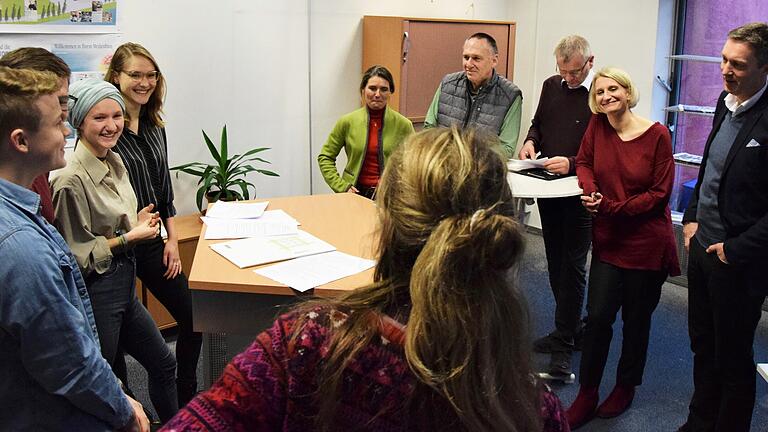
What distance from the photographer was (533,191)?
312 cm

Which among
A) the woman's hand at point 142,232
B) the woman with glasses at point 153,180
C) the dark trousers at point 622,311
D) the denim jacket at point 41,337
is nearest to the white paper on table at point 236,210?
the woman with glasses at point 153,180

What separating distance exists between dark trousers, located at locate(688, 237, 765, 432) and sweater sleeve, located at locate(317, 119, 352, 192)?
1771mm

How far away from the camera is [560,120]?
3.68 metres

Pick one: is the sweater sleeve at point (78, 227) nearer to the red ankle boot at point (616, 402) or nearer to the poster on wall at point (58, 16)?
the poster on wall at point (58, 16)

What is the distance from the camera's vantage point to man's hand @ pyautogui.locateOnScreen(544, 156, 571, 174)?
3.45 meters

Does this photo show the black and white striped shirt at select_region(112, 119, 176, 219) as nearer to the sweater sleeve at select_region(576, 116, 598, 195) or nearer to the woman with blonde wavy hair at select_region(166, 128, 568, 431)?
the sweater sleeve at select_region(576, 116, 598, 195)

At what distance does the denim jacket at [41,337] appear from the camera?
4.72 feet

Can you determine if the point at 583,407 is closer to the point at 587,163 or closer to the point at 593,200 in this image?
the point at 593,200

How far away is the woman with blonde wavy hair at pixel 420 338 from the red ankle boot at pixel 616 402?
7.55ft

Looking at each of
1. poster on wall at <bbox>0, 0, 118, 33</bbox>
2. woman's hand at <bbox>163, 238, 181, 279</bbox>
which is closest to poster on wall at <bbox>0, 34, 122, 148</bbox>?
poster on wall at <bbox>0, 0, 118, 33</bbox>

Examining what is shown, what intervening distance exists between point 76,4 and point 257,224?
1.72 metres

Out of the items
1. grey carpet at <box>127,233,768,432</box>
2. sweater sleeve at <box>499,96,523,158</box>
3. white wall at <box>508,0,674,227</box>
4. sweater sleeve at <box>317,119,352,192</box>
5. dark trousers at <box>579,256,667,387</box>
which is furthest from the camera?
white wall at <box>508,0,674,227</box>

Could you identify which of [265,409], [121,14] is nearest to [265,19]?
[121,14]

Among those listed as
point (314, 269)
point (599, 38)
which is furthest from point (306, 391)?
point (599, 38)
